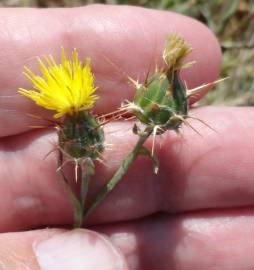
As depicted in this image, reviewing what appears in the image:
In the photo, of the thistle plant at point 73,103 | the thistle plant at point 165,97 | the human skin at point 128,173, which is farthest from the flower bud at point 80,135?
the human skin at point 128,173

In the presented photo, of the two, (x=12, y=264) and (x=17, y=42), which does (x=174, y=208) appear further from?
(x=17, y=42)

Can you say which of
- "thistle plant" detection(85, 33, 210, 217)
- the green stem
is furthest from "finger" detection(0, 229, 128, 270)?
"thistle plant" detection(85, 33, 210, 217)

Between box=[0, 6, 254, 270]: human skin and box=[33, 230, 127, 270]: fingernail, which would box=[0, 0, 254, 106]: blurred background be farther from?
box=[33, 230, 127, 270]: fingernail

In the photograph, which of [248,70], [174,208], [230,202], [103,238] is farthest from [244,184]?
[248,70]

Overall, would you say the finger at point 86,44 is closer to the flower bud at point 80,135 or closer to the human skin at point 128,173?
the human skin at point 128,173

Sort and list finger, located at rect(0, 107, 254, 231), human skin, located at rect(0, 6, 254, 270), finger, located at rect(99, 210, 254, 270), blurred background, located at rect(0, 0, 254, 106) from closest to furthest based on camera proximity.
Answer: human skin, located at rect(0, 6, 254, 270) → finger, located at rect(0, 107, 254, 231) → finger, located at rect(99, 210, 254, 270) → blurred background, located at rect(0, 0, 254, 106)

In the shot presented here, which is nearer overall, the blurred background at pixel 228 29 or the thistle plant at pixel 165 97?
the thistle plant at pixel 165 97
